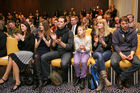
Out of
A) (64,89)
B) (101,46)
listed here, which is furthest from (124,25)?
(64,89)

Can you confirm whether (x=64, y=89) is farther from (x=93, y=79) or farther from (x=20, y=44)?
(x=20, y=44)

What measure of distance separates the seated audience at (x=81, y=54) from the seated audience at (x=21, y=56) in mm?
957

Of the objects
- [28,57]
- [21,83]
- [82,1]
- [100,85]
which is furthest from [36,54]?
[82,1]

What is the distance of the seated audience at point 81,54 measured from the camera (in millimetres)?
3500

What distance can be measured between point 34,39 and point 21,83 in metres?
0.97

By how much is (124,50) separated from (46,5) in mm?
14455

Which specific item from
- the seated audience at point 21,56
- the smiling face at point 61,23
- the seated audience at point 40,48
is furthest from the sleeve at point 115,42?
the seated audience at point 21,56

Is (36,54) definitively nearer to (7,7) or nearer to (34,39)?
(34,39)

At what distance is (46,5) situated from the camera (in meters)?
17.0

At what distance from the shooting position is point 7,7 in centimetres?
1791

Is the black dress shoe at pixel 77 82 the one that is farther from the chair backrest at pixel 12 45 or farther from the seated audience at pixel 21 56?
the chair backrest at pixel 12 45

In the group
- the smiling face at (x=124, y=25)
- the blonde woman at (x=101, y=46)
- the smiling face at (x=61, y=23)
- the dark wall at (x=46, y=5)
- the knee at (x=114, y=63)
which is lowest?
the knee at (x=114, y=63)

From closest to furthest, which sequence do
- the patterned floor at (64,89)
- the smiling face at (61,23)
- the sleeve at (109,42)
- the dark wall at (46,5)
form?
1. the patterned floor at (64,89)
2. the sleeve at (109,42)
3. the smiling face at (61,23)
4. the dark wall at (46,5)

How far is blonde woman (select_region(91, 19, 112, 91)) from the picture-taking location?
3.39 meters
